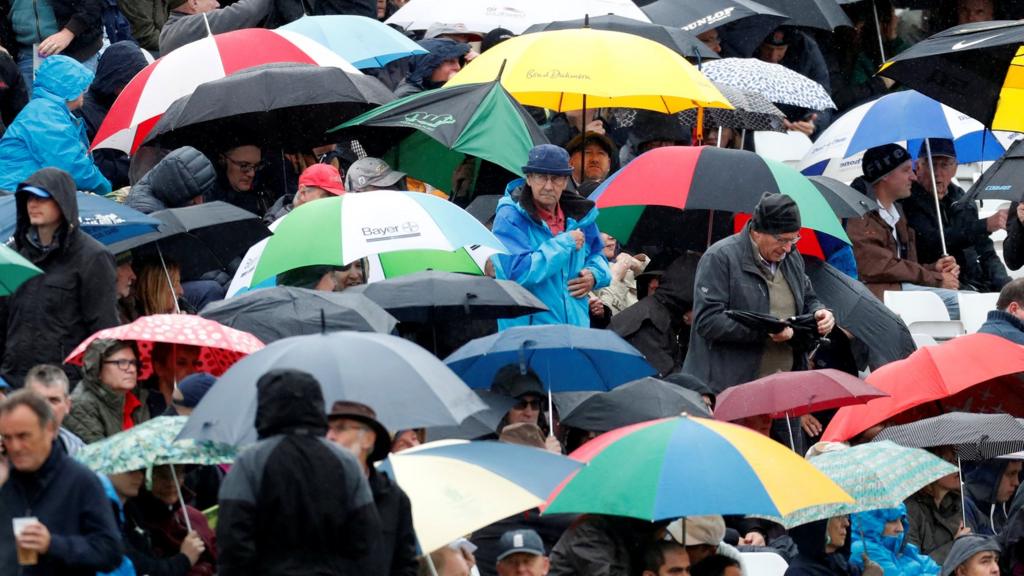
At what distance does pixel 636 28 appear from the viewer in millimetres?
15938

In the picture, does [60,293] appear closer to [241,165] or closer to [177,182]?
[177,182]

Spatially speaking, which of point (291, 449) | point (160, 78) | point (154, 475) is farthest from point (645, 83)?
point (291, 449)

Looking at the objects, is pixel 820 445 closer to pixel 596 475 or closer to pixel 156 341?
pixel 596 475

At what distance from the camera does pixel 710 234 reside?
46.0ft

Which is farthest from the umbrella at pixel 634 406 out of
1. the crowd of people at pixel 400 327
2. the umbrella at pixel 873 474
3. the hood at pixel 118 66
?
the hood at pixel 118 66

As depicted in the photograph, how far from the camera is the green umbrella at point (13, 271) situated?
404 inches

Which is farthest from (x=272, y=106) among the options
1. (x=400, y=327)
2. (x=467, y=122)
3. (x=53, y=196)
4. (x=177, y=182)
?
(x=53, y=196)

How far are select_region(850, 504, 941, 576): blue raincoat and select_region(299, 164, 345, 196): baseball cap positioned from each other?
340cm

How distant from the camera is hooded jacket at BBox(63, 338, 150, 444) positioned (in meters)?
10.1

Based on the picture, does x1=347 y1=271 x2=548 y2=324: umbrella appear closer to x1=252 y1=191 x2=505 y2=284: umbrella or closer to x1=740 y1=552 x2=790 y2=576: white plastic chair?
x1=252 y1=191 x2=505 y2=284: umbrella

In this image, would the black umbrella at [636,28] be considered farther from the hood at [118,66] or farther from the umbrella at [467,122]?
the hood at [118,66]

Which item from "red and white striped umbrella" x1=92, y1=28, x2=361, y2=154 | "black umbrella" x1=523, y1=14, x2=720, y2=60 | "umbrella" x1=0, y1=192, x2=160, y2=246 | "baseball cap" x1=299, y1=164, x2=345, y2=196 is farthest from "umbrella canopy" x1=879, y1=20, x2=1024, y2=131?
"umbrella" x1=0, y1=192, x2=160, y2=246

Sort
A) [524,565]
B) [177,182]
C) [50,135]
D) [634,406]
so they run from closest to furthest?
[524,565], [634,406], [177,182], [50,135]

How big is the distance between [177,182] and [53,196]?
1.93 meters
